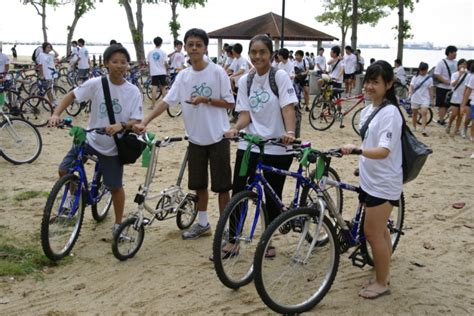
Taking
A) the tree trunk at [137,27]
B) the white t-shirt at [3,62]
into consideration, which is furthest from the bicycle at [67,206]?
the tree trunk at [137,27]

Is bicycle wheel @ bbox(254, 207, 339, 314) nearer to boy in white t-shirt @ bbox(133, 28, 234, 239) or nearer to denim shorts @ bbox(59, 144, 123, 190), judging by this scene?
boy in white t-shirt @ bbox(133, 28, 234, 239)

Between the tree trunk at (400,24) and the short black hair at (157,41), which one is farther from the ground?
the tree trunk at (400,24)

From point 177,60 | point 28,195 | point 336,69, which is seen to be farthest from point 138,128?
point 177,60

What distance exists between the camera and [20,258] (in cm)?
420

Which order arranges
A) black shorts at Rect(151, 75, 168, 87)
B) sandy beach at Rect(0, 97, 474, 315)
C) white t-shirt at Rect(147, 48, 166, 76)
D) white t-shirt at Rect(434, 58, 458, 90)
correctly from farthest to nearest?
black shorts at Rect(151, 75, 168, 87), white t-shirt at Rect(147, 48, 166, 76), white t-shirt at Rect(434, 58, 458, 90), sandy beach at Rect(0, 97, 474, 315)

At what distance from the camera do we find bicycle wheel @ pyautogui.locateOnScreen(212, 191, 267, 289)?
3549 millimetres

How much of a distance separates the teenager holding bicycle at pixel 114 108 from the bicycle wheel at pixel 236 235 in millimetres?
1109

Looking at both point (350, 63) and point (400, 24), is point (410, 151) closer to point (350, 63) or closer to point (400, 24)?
point (350, 63)

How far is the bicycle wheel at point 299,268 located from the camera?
3229mm

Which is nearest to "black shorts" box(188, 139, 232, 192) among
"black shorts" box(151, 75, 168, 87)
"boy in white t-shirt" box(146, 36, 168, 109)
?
"boy in white t-shirt" box(146, 36, 168, 109)

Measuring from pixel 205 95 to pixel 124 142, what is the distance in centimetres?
81

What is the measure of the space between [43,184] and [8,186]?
0.42 m

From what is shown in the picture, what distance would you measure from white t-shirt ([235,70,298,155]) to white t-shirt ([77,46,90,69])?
40.1 feet

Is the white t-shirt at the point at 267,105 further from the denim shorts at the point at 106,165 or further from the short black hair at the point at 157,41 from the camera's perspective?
the short black hair at the point at 157,41
